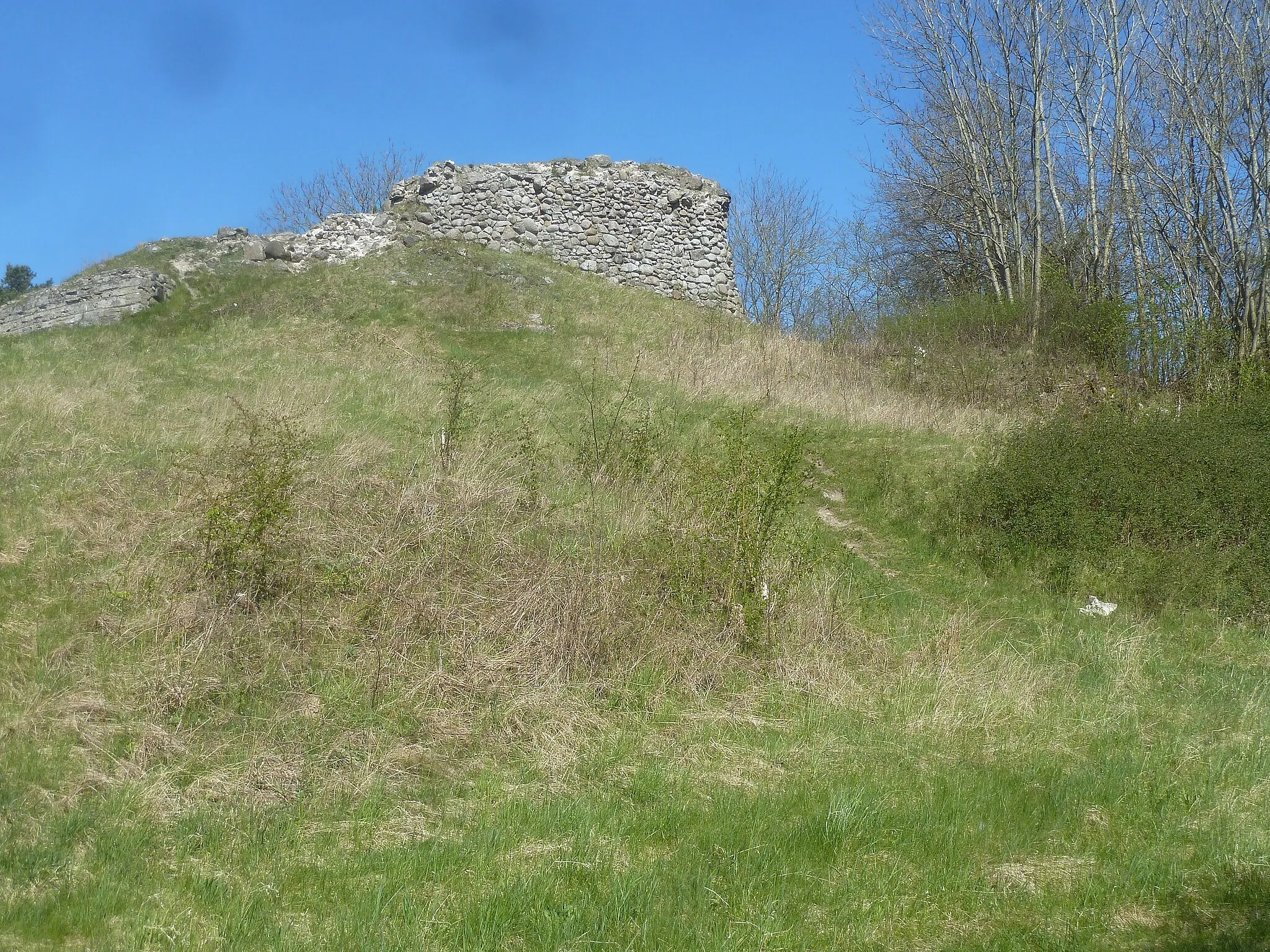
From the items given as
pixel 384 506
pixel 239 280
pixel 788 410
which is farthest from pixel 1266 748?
pixel 239 280

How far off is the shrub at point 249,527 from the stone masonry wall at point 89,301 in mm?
11323

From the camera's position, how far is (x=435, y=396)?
45.9 feet

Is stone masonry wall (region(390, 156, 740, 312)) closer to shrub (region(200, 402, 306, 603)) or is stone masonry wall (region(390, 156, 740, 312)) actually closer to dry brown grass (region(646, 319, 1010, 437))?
dry brown grass (region(646, 319, 1010, 437))

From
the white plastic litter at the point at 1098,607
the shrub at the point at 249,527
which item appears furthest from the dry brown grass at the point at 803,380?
the shrub at the point at 249,527

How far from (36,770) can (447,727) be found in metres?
2.13

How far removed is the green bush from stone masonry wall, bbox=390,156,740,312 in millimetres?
13204

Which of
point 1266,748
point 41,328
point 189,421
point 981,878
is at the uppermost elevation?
point 41,328

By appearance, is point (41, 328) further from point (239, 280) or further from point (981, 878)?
point (981, 878)

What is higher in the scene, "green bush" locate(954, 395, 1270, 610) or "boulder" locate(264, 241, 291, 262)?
"boulder" locate(264, 241, 291, 262)

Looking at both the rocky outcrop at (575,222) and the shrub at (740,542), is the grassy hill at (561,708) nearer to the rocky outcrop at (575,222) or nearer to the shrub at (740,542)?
the shrub at (740,542)

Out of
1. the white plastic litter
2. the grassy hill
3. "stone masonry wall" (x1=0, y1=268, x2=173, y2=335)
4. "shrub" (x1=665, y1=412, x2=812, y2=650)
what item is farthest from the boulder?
the white plastic litter

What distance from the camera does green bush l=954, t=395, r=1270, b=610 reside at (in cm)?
981

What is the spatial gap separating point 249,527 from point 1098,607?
7.57m

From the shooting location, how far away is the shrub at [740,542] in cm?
763
